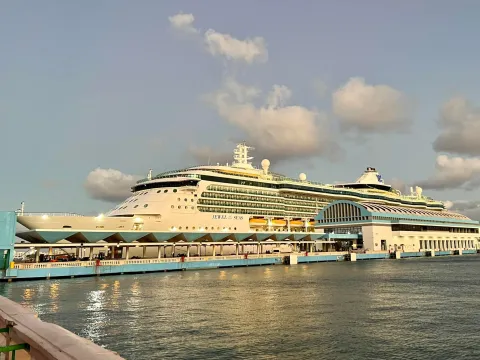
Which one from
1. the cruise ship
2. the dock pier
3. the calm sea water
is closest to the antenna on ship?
the cruise ship

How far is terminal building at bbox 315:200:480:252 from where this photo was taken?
117875 mm

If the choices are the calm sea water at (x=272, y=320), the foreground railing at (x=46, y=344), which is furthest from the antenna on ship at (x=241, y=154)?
the foreground railing at (x=46, y=344)

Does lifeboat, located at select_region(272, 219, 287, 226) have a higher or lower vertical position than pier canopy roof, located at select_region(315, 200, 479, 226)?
lower

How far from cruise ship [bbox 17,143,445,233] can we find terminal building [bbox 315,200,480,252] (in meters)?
6.22

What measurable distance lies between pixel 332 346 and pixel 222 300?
16.0 metres

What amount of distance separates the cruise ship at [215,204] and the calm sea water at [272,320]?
82.9ft

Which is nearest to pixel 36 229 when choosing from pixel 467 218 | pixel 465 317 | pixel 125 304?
pixel 125 304

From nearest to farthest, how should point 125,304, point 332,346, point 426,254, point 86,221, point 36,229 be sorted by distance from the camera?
point 332,346 → point 125,304 → point 36,229 → point 86,221 → point 426,254

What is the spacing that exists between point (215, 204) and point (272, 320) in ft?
204

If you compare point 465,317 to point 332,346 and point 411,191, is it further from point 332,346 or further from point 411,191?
point 411,191

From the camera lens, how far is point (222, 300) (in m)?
33.5

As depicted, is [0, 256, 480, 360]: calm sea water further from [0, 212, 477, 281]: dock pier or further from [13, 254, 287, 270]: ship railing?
[0, 212, 477, 281]: dock pier

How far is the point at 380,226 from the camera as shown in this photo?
391ft

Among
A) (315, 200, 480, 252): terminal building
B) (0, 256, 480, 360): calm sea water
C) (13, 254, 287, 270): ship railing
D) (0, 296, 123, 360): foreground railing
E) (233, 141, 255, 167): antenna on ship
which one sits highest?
(233, 141, 255, 167): antenna on ship
